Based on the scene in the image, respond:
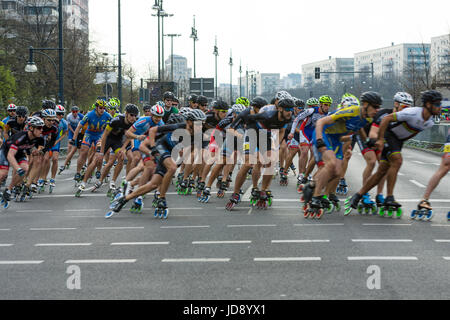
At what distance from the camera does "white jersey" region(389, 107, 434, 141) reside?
1035 cm

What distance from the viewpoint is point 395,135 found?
10.9 metres

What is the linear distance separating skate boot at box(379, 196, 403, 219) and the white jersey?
98cm

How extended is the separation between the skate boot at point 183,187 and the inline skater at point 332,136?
190 inches

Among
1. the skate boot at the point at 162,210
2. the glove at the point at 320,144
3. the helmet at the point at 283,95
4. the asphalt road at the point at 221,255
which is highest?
A: the helmet at the point at 283,95

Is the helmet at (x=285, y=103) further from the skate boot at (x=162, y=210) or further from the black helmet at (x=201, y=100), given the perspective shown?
the black helmet at (x=201, y=100)

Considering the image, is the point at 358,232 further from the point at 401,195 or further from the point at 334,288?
the point at 401,195

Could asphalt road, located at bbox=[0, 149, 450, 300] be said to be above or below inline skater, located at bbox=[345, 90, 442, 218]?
below

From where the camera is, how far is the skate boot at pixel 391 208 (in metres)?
10.9

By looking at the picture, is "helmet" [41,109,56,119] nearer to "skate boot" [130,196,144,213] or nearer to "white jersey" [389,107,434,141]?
"skate boot" [130,196,144,213]

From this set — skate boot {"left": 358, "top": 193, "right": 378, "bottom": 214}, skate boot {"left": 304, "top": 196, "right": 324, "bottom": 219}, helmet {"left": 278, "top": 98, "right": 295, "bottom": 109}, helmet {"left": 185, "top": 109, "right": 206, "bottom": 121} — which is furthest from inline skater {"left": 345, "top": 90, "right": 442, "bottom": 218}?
helmet {"left": 185, "top": 109, "right": 206, "bottom": 121}

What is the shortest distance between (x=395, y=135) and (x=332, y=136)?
98cm

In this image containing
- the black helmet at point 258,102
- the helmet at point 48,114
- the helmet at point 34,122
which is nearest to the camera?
the black helmet at point 258,102

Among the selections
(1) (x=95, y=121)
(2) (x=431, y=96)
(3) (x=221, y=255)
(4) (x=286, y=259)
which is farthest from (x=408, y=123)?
(1) (x=95, y=121)

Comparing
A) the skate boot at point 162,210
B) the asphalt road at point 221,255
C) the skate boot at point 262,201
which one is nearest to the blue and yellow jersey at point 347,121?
the asphalt road at point 221,255
